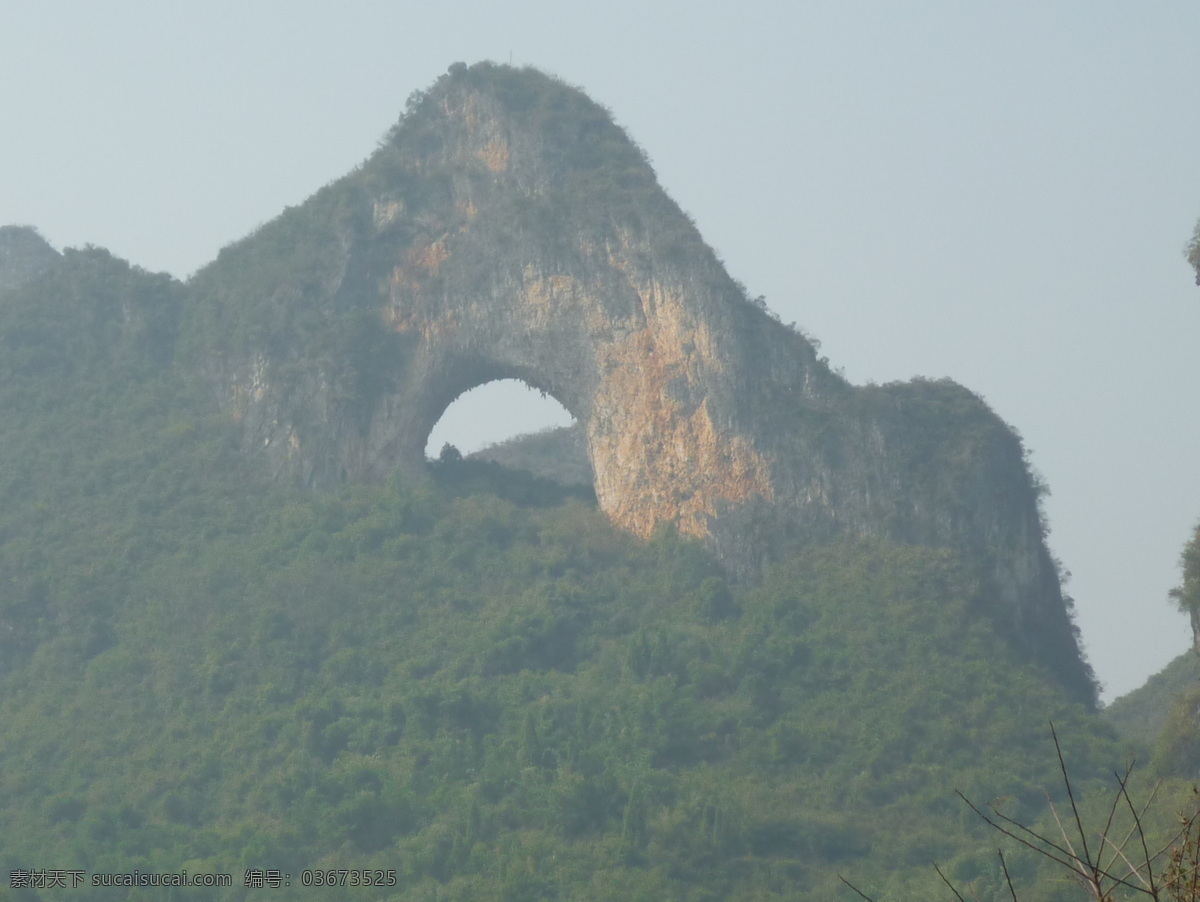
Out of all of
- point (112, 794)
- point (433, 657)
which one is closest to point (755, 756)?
point (433, 657)

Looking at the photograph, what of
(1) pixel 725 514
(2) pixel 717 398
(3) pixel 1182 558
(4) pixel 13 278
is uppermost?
(4) pixel 13 278

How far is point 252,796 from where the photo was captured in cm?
2472

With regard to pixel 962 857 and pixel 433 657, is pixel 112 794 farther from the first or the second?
pixel 962 857

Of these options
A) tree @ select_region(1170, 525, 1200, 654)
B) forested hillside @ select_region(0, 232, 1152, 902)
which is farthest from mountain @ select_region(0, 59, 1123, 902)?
tree @ select_region(1170, 525, 1200, 654)

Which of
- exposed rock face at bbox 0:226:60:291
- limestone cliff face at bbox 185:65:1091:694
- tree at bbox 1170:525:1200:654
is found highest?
exposed rock face at bbox 0:226:60:291

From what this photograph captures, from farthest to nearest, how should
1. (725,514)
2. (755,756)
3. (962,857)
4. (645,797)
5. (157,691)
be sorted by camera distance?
(725,514), (157,691), (755,756), (645,797), (962,857)

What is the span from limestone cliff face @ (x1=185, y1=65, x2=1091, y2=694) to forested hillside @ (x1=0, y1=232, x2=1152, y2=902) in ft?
3.09

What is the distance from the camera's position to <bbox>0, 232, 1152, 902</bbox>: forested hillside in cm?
2286

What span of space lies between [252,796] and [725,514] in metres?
10.00

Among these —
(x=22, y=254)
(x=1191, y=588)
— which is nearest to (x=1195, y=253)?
(x=1191, y=588)

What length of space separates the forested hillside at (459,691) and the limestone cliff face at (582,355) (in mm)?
943

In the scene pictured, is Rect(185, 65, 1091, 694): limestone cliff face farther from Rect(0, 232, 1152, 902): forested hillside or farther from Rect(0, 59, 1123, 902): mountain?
Rect(0, 232, 1152, 902): forested hillside

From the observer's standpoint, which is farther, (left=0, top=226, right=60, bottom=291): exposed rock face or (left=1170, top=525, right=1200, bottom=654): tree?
(left=0, top=226, right=60, bottom=291): exposed rock face

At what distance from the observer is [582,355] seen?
31.5m
